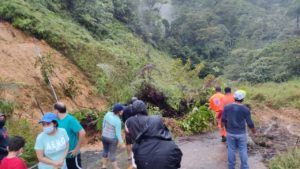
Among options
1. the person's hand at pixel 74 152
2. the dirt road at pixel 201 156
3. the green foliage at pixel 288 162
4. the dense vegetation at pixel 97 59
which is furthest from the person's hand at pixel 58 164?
the dense vegetation at pixel 97 59

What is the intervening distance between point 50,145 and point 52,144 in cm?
3

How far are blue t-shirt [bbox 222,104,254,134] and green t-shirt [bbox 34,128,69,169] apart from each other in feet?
10.4

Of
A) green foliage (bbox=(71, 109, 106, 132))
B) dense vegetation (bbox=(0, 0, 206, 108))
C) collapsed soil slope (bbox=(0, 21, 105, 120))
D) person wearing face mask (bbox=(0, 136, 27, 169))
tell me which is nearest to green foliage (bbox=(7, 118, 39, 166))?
collapsed soil slope (bbox=(0, 21, 105, 120))

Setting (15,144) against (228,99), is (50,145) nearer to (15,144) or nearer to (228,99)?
(15,144)

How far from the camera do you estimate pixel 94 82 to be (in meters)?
15.6

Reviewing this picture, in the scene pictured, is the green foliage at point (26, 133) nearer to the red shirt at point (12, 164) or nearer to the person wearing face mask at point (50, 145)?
the person wearing face mask at point (50, 145)

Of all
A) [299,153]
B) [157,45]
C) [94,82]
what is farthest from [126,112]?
[157,45]

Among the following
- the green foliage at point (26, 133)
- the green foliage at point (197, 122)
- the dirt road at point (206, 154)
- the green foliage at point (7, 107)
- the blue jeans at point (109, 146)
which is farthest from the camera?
the green foliage at point (197, 122)

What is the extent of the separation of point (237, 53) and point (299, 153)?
31.2m

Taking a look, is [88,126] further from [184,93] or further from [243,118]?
[243,118]

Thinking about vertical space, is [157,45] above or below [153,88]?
above

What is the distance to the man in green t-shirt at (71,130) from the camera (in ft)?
18.3

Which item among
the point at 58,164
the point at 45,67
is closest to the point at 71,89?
the point at 45,67

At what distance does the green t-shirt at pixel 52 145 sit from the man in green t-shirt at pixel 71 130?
0.45 metres
